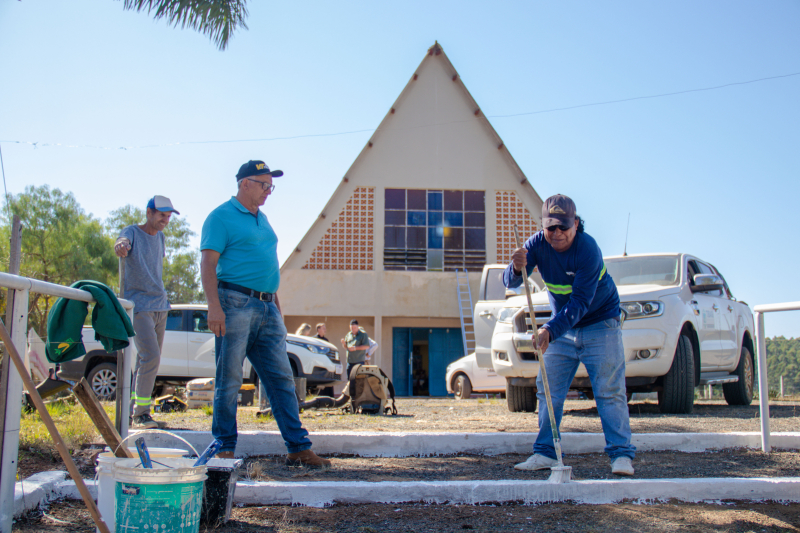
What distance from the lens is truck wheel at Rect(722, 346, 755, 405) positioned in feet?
31.2

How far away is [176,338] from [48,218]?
2125 centimetres

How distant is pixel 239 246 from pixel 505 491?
224 cm

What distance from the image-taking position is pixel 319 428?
602 cm

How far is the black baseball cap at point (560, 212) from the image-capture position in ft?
13.5

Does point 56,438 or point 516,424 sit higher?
point 56,438

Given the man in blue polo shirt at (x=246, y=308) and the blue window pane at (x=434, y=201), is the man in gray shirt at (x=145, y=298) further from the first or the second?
the blue window pane at (x=434, y=201)

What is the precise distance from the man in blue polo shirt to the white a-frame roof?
15.9 meters

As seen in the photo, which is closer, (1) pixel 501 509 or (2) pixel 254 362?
(1) pixel 501 509

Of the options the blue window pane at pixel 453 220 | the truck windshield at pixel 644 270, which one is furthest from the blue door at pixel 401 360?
the truck windshield at pixel 644 270

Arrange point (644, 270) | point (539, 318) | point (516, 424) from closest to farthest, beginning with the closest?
point (516, 424) < point (539, 318) < point (644, 270)

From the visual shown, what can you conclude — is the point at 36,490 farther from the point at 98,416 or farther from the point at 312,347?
the point at 312,347

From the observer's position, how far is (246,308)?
4.14m

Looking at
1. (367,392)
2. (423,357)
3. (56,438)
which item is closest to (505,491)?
(56,438)

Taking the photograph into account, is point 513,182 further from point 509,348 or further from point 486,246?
point 509,348
